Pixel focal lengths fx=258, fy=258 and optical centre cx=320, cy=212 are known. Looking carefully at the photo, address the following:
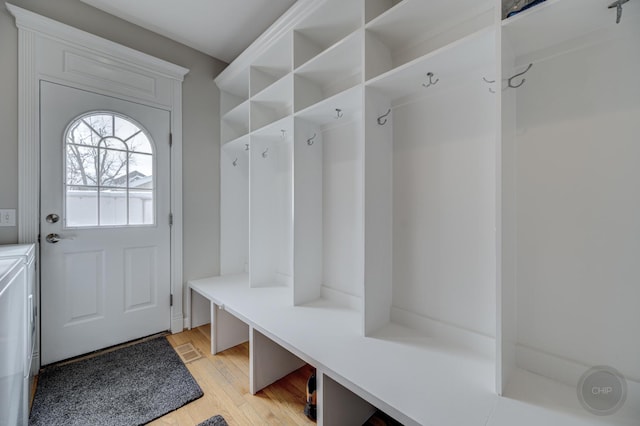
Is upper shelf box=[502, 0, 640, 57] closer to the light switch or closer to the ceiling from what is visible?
the ceiling

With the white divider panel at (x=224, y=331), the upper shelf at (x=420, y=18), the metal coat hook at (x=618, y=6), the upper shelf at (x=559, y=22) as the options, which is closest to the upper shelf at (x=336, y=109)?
the upper shelf at (x=420, y=18)

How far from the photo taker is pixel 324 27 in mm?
1668

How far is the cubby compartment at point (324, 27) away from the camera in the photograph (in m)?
1.49

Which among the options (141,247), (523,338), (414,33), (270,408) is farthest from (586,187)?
(141,247)

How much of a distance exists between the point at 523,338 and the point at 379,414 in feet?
2.94

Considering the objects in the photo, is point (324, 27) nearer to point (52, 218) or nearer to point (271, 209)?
point (271, 209)

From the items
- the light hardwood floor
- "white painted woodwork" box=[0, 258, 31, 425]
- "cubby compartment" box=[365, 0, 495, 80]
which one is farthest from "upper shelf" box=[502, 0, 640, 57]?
the light hardwood floor

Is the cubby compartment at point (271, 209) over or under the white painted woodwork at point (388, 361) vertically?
over

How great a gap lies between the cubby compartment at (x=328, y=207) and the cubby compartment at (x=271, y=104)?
356 mm

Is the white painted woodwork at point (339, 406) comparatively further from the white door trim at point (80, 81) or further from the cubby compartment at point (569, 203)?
the white door trim at point (80, 81)

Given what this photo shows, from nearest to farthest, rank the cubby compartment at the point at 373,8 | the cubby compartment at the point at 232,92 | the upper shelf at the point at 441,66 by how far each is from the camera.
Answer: the upper shelf at the point at 441,66, the cubby compartment at the point at 373,8, the cubby compartment at the point at 232,92

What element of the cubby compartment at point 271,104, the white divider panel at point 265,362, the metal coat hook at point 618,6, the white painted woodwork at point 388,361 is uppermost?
the cubby compartment at point 271,104

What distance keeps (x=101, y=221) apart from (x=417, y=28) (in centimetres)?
250
